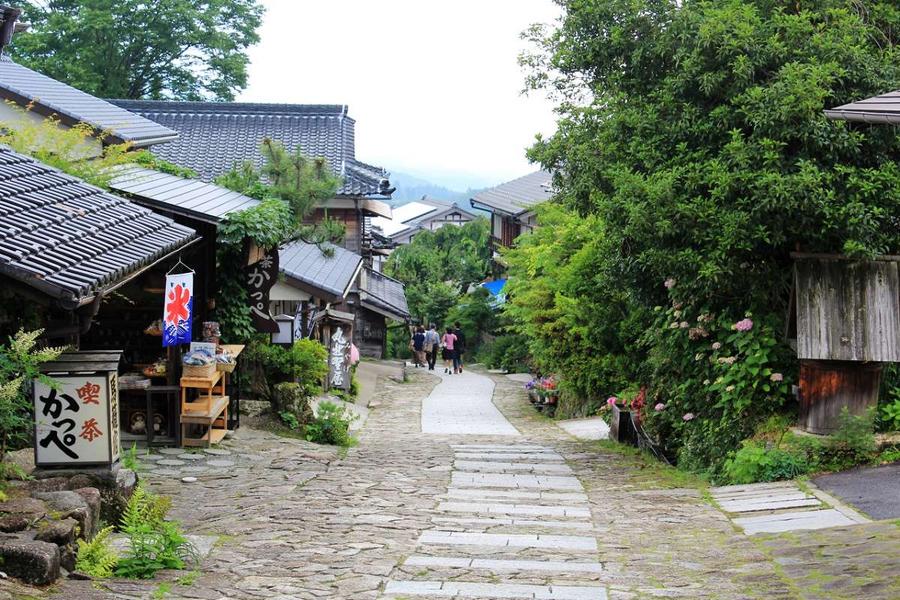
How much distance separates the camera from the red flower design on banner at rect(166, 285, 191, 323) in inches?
488

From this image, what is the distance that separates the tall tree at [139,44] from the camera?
38219 millimetres

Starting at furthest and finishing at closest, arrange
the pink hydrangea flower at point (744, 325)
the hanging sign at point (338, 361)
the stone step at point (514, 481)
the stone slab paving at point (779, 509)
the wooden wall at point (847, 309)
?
the hanging sign at point (338, 361)
the pink hydrangea flower at point (744, 325)
the stone step at point (514, 481)
the wooden wall at point (847, 309)
the stone slab paving at point (779, 509)

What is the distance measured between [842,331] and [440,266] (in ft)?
143

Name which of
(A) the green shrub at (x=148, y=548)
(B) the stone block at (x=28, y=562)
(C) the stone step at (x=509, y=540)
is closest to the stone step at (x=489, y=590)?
(C) the stone step at (x=509, y=540)

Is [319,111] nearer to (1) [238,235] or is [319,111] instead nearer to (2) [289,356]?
(2) [289,356]

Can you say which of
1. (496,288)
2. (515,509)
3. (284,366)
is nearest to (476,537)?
(515,509)

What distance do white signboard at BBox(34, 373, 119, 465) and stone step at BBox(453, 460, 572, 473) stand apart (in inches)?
255

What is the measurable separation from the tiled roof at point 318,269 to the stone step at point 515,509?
1082 cm

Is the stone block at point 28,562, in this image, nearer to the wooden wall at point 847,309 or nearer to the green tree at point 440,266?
the wooden wall at point 847,309

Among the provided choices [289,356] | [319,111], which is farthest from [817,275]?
[319,111]

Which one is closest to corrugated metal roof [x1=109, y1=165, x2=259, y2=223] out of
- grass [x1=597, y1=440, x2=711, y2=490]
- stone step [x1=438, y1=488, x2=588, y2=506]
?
stone step [x1=438, y1=488, x2=588, y2=506]

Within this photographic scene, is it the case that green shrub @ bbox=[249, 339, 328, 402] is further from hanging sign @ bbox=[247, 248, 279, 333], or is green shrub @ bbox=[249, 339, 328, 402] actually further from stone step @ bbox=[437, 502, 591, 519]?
stone step @ bbox=[437, 502, 591, 519]

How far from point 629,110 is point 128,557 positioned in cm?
1033

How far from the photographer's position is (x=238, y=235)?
15.1m
